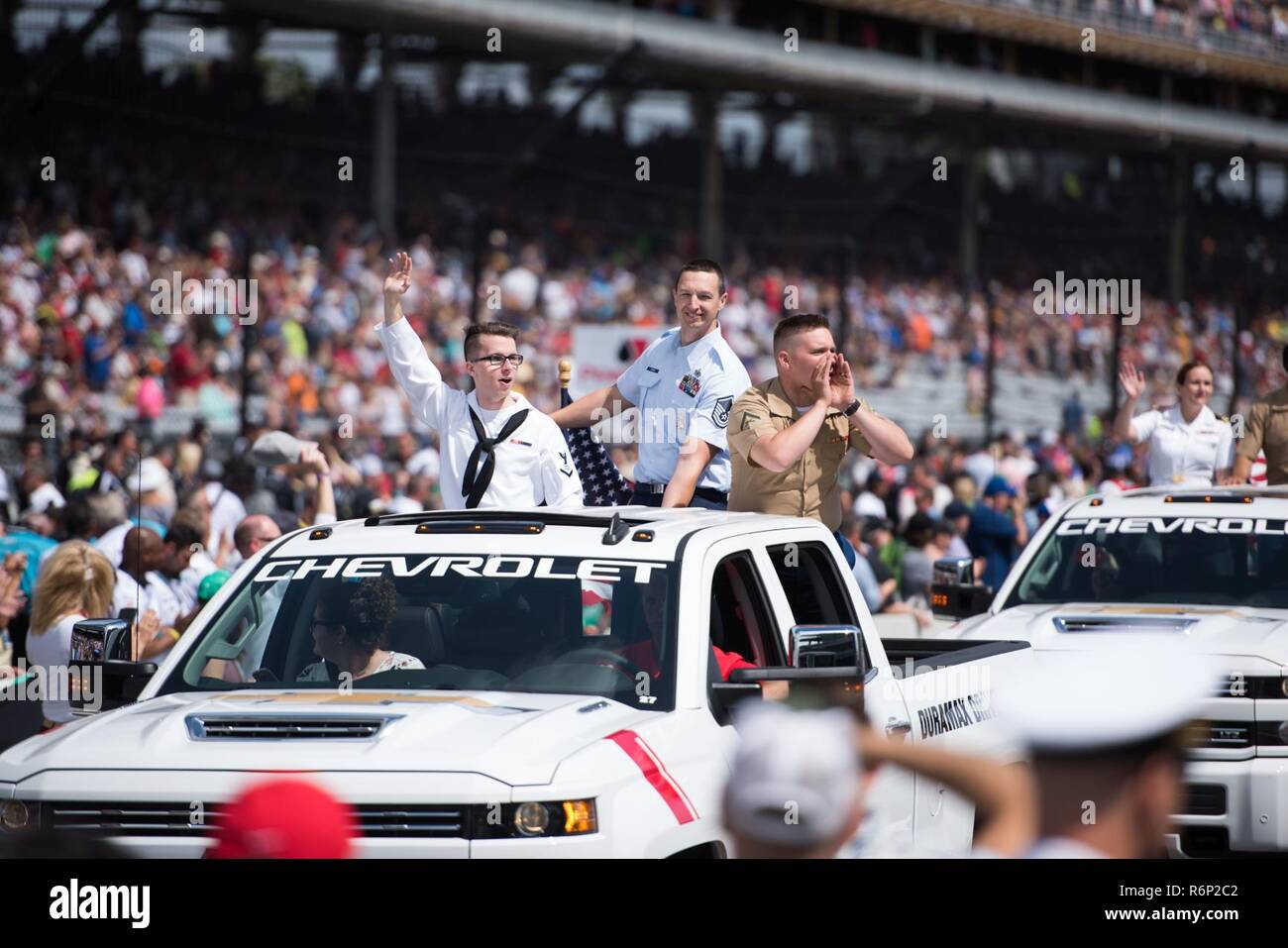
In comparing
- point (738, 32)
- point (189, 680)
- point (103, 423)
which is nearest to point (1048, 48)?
point (738, 32)

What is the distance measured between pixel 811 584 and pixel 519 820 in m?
2.03

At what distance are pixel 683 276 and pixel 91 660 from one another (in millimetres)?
3325

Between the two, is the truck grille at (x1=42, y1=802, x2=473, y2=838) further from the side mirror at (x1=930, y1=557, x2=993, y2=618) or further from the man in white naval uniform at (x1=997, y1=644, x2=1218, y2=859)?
the side mirror at (x1=930, y1=557, x2=993, y2=618)

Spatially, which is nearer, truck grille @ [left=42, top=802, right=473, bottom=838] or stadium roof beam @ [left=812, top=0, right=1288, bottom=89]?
truck grille @ [left=42, top=802, right=473, bottom=838]

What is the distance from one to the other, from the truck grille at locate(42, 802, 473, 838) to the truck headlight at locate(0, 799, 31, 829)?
0.06 metres

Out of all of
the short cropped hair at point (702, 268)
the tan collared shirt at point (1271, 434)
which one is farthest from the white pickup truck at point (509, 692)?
the tan collared shirt at point (1271, 434)

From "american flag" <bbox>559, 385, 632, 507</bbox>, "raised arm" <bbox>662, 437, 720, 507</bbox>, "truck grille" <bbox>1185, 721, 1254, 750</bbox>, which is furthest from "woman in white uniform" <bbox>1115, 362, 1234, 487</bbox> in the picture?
"raised arm" <bbox>662, 437, 720, 507</bbox>

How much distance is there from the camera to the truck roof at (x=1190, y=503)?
31.7 feet

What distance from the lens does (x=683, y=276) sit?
27.1 ft

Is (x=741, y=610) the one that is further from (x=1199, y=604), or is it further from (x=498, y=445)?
(x=1199, y=604)

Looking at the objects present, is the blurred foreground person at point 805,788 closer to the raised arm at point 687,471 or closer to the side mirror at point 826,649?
the side mirror at point 826,649

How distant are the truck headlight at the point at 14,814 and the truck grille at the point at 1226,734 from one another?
5162mm

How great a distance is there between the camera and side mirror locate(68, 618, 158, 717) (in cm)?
581

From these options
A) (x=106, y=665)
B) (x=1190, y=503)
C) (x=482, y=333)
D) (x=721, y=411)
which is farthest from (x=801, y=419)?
(x=1190, y=503)
